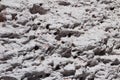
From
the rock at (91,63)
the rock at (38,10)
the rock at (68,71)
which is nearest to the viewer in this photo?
the rock at (68,71)

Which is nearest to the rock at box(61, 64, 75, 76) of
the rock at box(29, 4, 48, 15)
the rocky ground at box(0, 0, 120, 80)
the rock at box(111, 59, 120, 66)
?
the rocky ground at box(0, 0, 120, 80)

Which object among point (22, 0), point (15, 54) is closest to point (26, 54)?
point (15, 54)

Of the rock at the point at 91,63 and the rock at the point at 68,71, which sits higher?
the rock at the point at 91,63

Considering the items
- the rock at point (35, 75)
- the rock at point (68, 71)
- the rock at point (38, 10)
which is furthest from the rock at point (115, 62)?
the rock at point (38, 10)

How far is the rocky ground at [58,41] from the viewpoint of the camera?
→ 5.10ft

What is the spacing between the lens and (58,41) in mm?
1760

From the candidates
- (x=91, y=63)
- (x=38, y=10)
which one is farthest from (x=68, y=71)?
(x=38, y=10)

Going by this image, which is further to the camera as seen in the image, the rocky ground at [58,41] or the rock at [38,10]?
the rock at [38,10]

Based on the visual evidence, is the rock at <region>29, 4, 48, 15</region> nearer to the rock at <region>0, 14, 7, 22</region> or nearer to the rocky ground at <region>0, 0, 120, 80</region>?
the rocky ground at <region>0, 0, 120, 80</region>

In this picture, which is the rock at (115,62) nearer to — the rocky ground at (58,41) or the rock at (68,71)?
the rocky ground at (58,41)

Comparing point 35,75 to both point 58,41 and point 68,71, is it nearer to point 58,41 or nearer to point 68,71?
point 68,71

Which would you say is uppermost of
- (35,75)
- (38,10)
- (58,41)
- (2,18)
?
(38,10)

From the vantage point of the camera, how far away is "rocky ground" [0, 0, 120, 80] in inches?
61.2

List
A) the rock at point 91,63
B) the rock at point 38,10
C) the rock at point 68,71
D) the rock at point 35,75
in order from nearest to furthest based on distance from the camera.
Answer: the rock at point 35,75
the rock at point 68,71
the rock at point 91,63
the rock at point 38,10
